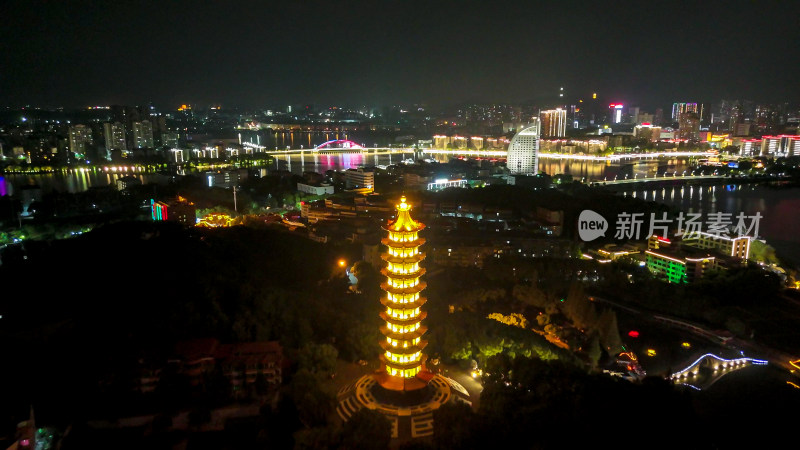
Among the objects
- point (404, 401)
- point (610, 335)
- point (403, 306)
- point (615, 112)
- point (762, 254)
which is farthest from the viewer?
point (615, 112)

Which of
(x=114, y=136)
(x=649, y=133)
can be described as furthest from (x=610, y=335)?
(x=649, y=133)

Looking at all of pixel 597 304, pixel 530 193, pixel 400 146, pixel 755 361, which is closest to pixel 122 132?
pixel 400 146

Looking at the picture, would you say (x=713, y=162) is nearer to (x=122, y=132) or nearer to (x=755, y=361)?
(x=755, y=361)

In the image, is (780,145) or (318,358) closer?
(318,358)

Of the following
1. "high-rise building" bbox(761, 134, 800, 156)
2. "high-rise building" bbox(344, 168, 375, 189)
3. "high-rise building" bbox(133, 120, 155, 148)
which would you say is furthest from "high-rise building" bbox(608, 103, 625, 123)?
"high-rise building" bbox(133, 120, 155, 148)

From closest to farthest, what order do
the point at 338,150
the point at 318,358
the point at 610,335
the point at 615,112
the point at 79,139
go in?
1. the point at 318,358
2. the point at 610,335
3. the point at 79,139
4. the point at 338,150
5. the point at 615,112

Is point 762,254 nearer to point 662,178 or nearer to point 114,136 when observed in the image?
point 662,178

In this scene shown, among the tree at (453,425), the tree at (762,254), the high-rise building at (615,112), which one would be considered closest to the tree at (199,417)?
the tree at (453,425)
